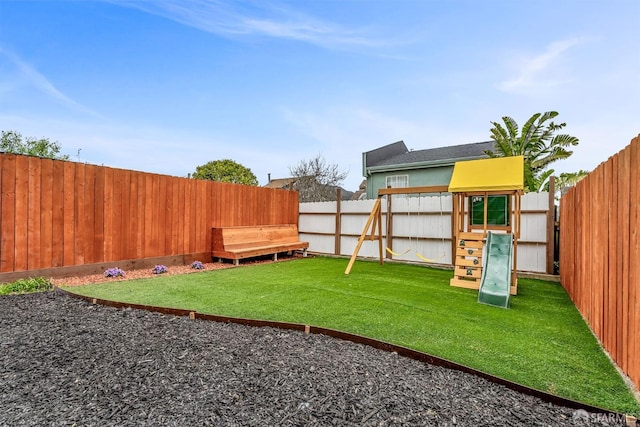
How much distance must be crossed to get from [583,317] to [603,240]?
1.32 m

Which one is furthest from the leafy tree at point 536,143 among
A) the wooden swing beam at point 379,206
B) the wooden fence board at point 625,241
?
the wooden fence board at point 625,241

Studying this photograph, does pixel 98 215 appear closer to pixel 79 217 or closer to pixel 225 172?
pixel 79 217

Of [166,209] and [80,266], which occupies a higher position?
[166,209]

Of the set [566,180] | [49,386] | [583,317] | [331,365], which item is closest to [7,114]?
[49,386]

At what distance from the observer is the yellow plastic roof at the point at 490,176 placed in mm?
4904

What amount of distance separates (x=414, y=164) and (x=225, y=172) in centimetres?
1550

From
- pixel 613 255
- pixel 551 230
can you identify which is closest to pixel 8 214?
pixel 613 255

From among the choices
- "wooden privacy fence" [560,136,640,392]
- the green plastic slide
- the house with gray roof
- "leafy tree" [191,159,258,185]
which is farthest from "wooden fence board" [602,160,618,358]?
"leafy tree" [191,159,258,185]

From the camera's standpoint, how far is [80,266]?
5.29 meters

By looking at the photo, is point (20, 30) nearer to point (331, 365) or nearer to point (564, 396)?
point (331, 365)

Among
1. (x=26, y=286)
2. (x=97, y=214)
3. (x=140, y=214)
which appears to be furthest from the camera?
(x=140, y=214)

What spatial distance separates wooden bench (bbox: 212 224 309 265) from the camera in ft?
24.0

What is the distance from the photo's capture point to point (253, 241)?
7.95 meters

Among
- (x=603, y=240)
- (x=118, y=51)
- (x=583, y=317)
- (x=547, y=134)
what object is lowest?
(x=583, y=317)
